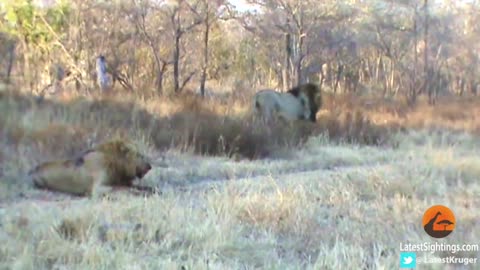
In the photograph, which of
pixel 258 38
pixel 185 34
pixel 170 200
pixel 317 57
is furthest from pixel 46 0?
pixel 170 200

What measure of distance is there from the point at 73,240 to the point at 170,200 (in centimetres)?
151

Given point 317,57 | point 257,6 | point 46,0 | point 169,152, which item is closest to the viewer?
point 169,152

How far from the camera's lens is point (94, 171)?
250 inches

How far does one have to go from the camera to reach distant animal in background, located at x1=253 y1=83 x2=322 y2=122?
1252 cm

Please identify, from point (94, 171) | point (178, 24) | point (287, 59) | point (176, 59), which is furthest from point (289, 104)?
point (287, 59)

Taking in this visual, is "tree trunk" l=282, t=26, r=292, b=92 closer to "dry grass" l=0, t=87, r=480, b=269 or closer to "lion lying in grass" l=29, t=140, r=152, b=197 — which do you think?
"dry grass" l=0, t=87, r=480, b=269

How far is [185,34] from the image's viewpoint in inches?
716

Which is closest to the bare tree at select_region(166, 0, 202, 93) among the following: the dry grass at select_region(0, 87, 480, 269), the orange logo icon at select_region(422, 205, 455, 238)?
the dry grass at select_region(0, 87, 480, 269)

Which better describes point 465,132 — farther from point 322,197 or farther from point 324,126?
point 322,197

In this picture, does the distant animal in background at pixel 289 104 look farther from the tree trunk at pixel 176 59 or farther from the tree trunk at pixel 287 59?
the tree trunk at pixel 287 59
